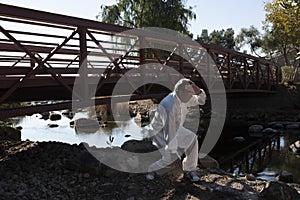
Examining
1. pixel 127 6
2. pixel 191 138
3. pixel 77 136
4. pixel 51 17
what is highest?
pixel 127 6

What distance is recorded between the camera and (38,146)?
6.59 metres

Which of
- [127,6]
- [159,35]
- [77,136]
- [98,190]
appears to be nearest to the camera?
[98,190]

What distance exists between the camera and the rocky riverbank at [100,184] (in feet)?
15.0

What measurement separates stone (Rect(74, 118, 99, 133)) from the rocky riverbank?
10593 millimetres

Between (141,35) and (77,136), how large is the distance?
25.9 ft

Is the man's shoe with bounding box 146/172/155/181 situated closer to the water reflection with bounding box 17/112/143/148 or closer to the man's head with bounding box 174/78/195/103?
the man's head with bounding box 174/78/195/103

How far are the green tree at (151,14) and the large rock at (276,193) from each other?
1951cm

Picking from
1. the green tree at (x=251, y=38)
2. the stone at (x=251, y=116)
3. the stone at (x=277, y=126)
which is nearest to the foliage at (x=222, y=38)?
the green tree at (x=251, y=38)

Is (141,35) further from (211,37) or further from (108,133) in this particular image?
(211,37)

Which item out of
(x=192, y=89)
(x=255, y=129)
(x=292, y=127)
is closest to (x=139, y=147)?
(x=192, y=89)

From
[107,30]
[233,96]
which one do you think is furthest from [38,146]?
[233,96]

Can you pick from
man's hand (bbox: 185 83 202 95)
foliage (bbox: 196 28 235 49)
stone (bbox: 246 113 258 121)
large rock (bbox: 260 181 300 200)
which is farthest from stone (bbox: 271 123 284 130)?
foliage (bbox: 196 28 235 49)

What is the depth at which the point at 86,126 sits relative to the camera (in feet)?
57.4

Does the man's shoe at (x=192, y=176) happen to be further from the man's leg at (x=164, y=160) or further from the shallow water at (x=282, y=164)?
the shallow water at (x=282, y=164)
